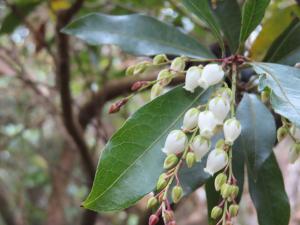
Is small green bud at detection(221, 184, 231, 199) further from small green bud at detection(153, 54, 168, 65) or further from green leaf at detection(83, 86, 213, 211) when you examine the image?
small green bud at detection(153, 54, 168, 65)

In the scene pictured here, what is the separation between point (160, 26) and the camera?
81cm

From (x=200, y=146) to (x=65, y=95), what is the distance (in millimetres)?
737

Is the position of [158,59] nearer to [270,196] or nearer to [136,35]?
[136,35]

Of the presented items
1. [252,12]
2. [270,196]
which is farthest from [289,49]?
[270,196]

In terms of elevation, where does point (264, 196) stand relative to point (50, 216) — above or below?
above

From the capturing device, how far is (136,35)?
80 cm

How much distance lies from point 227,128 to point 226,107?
3 centimetres

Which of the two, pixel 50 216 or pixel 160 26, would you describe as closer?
pixel 160 26

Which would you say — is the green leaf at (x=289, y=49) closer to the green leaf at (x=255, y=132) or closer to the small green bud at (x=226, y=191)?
the green leaf at (x=255, y=132)

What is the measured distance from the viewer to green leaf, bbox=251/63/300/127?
1.73ft

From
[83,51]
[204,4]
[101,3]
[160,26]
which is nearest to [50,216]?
[83,51]

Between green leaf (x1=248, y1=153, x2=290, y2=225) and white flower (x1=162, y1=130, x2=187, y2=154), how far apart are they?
15 cm

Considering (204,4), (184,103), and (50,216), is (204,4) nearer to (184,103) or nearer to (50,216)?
(184,103)

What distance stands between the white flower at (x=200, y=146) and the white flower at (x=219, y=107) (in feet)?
0.10
